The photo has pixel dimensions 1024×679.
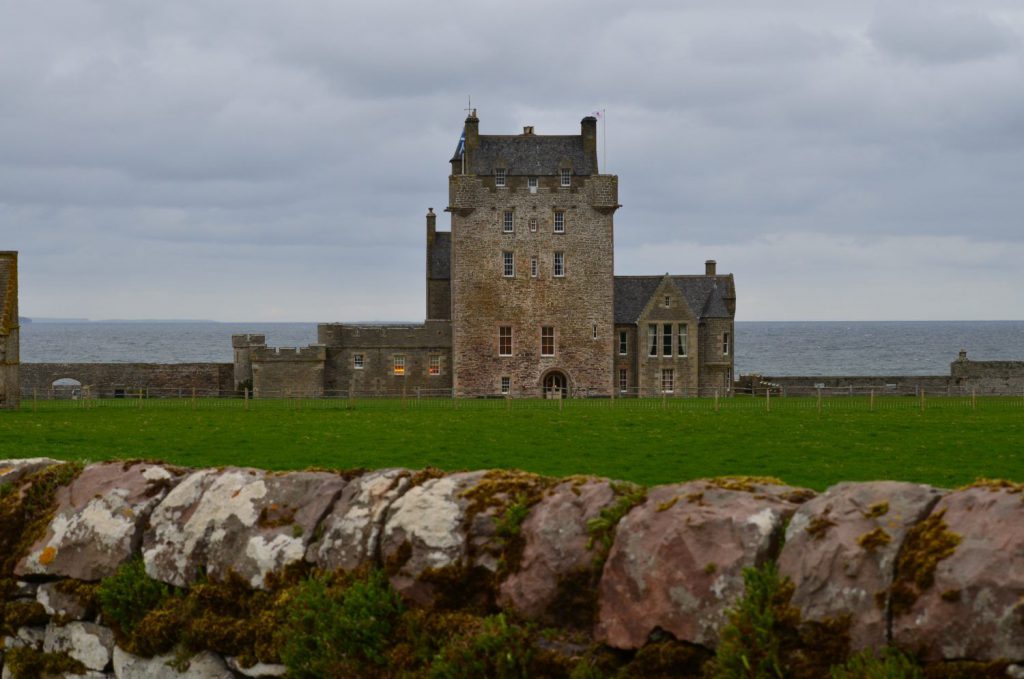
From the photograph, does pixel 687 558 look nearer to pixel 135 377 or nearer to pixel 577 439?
pixel 577 439

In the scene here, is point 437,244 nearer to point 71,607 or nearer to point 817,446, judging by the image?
point 817,446

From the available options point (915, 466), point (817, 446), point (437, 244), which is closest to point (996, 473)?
point (915, 466)

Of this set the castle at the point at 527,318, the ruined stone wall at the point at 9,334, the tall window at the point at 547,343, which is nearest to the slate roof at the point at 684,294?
the castle at the point at 527,318

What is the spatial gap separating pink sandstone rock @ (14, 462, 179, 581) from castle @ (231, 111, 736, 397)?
53081mm

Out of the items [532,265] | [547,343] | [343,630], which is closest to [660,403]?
[547,343]

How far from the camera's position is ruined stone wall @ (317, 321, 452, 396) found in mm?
62375

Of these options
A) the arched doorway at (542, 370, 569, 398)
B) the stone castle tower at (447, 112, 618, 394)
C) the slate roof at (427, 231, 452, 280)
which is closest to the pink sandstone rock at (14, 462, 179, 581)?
the stone castle tower at (447, 112, 618, 394)

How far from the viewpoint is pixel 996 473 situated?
72.4ft

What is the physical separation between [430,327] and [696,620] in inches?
2265

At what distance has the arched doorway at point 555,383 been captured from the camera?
205ft

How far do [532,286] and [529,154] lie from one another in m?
7.32

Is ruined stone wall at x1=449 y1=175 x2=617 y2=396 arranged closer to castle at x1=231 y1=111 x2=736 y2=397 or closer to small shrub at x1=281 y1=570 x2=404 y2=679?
castle at x1=231 y1=111 x2=736 y2=397

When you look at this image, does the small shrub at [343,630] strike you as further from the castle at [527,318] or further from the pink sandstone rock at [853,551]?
the castle at [527,318]

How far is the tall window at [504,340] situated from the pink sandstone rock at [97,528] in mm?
54341
